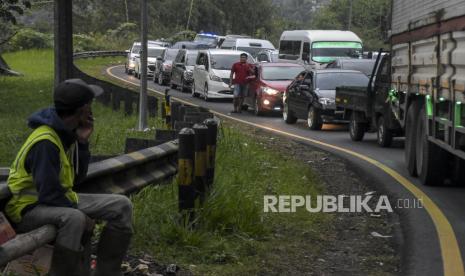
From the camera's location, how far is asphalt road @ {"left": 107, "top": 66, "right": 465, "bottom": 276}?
7719 mm

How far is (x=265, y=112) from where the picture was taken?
26.9 metres

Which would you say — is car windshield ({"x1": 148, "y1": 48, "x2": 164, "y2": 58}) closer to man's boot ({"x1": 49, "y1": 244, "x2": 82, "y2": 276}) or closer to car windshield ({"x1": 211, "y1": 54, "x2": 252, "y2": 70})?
car windshield ({"x1": 211, "y1": 54, "x2": 252, "y2": 70})

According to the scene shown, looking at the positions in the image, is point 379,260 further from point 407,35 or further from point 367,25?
point 367,25

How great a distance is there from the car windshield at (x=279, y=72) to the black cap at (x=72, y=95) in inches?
849

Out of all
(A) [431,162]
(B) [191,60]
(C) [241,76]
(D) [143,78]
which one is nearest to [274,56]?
(B) [191,60]

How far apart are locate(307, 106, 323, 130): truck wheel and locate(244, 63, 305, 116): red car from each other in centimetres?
398

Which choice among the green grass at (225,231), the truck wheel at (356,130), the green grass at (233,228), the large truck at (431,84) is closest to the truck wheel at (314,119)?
the truck wheel at (356,130)

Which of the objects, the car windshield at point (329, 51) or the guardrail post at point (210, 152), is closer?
the guardrail post at point (210, 152)

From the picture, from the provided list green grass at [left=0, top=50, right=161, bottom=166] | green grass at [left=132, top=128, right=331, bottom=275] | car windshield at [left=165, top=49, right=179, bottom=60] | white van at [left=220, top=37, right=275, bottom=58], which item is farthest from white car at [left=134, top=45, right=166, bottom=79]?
green grass at [left=132, top=128, right=331, bottom=275]

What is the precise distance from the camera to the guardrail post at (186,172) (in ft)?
25.2

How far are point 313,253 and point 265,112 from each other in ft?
62.2

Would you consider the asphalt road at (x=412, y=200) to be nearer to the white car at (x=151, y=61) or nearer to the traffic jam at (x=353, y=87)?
the traffic jam at (x=353, y=87)

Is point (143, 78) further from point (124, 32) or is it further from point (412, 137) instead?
point (124, 32)

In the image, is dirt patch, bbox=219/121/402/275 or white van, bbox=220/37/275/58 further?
white van, bbox=220/37/275/58
